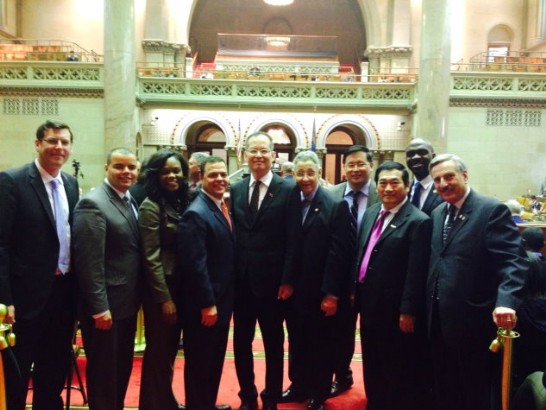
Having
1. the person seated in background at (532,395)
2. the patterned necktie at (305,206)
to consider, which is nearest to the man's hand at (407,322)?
the person seated in background at (532,395)

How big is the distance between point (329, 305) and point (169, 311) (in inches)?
44.6

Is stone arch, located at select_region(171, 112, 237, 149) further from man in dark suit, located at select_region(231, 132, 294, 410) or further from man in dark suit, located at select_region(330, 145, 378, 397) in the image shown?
man in dark suit, located at select_region(231, 132, 294, 410)

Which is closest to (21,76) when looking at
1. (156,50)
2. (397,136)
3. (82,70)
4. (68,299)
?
(82,70)

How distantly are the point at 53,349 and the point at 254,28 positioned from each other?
25.6 metres

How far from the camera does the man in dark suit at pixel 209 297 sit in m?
3.09

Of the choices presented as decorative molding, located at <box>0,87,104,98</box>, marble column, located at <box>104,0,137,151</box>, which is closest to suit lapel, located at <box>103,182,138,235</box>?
marble column, located at <box>104,0,137,151</box>

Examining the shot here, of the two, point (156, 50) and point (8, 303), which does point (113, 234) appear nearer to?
point (8, 303)

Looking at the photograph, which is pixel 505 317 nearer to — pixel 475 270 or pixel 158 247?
pixel 475 270

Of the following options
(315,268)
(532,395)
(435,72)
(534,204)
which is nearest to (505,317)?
(532,395)

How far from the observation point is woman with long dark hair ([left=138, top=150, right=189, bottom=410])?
9.87 ft

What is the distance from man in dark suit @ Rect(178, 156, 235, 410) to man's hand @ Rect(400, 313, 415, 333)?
46.2 inches

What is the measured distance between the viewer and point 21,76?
49.6 feet

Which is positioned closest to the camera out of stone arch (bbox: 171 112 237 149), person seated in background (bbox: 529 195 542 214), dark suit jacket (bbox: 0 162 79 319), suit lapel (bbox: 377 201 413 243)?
dark suit jacket (bbox: 0 162 79 319)

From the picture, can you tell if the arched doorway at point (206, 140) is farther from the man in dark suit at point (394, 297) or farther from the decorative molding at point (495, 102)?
the man in dark suit at point (394, 297)
